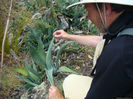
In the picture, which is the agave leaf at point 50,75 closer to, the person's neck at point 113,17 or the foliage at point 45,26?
the foliage at point 45,26

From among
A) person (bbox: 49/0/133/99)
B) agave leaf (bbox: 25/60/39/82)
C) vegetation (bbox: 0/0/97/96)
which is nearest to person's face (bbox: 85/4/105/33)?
person (bbox: 49/0/133/99)

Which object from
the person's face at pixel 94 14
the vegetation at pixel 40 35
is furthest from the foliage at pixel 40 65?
the person's face at pixel 94 14

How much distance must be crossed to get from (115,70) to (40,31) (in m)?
1.41

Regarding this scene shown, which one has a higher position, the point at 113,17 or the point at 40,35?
the point at 113,17

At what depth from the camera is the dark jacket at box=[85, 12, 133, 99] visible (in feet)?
2.51

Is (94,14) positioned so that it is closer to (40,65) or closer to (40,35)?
(40,65)

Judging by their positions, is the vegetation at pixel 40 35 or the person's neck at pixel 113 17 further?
the vegetation at pixel 40 35

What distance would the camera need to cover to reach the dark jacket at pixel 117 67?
0.77m

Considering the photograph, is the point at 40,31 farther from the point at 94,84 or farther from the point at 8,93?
the point at 94,84

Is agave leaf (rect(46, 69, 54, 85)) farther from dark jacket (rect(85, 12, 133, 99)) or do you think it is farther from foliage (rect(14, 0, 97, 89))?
dark jacket (rect(85, 12, 133, 99))

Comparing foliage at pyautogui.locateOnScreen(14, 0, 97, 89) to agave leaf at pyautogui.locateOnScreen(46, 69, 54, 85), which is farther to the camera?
foliage at pyautogui.locateOnScreen(14, 0, 97, 89)

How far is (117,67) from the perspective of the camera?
30.6 inches

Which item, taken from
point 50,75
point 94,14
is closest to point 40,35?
point 50,75

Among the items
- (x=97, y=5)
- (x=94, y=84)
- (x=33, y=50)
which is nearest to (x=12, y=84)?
(x=33, y=50)
